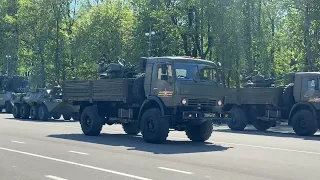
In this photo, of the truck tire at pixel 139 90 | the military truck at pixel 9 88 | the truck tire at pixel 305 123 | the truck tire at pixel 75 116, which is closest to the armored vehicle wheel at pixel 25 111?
the truck tire at pixel 75 116

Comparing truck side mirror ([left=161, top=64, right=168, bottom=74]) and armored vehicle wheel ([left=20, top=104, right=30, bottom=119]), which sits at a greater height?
truck side mirror ([left=161, top=64, right=168, bottom=74])

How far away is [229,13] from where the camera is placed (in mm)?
47781

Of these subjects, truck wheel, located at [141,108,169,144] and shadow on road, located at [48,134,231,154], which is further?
truck wheel, located at [141,108,169,144]

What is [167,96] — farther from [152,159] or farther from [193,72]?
[152,159]

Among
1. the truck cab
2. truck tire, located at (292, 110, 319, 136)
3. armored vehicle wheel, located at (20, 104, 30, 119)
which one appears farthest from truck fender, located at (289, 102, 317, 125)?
armored vehicle wheel, located at (20, 104, 30, 119)

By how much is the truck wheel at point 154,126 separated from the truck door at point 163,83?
48 centimetres

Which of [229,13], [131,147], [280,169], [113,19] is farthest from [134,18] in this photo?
[280,169]

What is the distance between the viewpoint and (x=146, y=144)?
59.3 feet

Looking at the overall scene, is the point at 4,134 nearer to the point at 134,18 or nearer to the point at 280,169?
the point at 280,169

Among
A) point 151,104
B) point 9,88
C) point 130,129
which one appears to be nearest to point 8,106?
point 9,88

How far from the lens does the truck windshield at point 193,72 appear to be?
59.0 feet

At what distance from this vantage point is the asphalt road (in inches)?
454

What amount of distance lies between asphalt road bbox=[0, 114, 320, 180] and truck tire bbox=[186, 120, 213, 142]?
0.36 metres

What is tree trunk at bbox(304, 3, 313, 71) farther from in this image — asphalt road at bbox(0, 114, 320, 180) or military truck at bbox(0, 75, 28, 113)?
asphalt road at bbox(0, 114, 320, 180)
